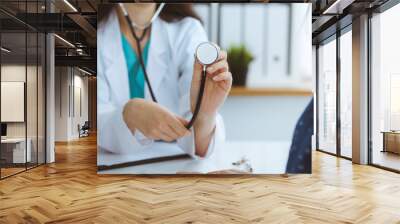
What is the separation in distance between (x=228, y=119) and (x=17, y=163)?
3636mm

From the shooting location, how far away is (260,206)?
4.27 meters

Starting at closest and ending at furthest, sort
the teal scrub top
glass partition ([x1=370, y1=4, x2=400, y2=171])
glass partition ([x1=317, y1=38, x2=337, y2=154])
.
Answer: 1. the teal scrub top
2. glass partition ([x1=370, y1=4, x2=400, y2=171])
3. glass partition ([x1=317, y1=38, x2=337, y2=154])

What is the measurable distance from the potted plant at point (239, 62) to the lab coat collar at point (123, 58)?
1.00 m

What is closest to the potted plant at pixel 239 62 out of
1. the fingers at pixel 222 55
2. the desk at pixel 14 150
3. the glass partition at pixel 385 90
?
the fingers at pixel 222 55

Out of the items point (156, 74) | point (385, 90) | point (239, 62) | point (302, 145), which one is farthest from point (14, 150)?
point (385, 90)

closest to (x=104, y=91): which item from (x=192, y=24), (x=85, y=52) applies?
(x=192, y=24)

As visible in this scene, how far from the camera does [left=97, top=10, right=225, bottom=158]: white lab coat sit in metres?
6.00

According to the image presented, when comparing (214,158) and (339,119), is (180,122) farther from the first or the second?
(339,119)

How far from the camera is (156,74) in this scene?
237 inches

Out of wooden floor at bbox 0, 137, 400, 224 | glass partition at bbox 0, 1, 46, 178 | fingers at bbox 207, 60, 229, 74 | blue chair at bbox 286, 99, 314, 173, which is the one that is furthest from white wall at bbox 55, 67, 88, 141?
blue chair at bbox 286, 99, 314, 173

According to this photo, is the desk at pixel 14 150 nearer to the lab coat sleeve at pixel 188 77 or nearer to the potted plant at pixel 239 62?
the lab coat sleeve at pixel 188 77

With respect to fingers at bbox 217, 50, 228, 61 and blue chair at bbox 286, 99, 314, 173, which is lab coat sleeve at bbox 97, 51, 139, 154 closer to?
fingers at bbox 217, 50, 228, 61

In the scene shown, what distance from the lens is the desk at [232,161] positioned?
605 cm

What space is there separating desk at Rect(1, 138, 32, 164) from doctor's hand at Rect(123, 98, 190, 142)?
190 cm
